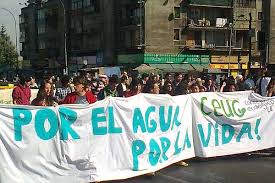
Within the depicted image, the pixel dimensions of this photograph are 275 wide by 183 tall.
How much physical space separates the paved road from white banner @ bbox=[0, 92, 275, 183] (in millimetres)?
172

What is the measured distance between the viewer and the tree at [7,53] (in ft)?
259

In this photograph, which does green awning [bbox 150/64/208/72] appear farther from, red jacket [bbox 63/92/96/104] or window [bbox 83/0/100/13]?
red jacket [bbox 63/92/96/104]

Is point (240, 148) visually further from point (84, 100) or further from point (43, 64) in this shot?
point (43, 64)

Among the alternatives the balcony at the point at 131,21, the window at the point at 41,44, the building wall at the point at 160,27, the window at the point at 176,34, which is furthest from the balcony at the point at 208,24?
the window at the point at 41,44

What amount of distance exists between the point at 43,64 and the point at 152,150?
6982 cm

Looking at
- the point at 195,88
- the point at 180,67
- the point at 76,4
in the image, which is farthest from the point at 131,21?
the point at 195,88

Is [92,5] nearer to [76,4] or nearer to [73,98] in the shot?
[76,4]

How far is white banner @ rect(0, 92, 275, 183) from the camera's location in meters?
6.85

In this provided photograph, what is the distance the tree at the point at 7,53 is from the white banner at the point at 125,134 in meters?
72.2

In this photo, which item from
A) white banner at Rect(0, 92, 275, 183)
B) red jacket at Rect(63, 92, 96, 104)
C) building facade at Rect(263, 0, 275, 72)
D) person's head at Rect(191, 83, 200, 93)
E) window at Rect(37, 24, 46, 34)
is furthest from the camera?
window at Rect(37, 24, 46, 34)

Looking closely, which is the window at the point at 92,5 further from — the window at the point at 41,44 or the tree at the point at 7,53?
the tree at the point at 7,53

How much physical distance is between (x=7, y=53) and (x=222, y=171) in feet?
243

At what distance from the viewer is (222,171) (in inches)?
333

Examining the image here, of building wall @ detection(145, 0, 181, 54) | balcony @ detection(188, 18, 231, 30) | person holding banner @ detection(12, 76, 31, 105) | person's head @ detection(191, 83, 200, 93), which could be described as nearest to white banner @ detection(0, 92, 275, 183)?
person's head @ detection(191, 83, 200, 93)
